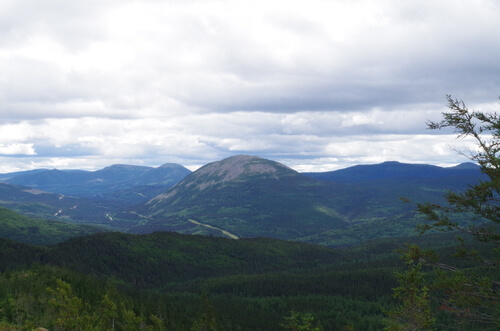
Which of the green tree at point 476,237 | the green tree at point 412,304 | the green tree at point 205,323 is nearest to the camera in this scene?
the green tree at point 476,237

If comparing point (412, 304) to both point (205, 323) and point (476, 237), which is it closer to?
point (476, 237)

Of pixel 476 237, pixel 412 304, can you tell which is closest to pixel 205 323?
pixel 412 304

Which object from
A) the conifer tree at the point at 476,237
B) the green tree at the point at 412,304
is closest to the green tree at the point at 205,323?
the green tree at the point at 412,304

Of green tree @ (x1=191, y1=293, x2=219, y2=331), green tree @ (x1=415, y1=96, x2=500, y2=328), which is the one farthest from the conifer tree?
green tree @ (x1=191, y1=293, x2=219, y2=331)

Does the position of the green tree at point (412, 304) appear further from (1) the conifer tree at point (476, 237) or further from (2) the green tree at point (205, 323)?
(2) the green tree at point (205, 323)

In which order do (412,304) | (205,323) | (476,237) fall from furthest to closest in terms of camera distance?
(205,323) → (412,304) → (476,237)

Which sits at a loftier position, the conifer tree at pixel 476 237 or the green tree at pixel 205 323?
the conifer tree at pixel 476 237

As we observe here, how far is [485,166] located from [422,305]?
23.8 meters

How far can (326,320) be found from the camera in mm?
184000

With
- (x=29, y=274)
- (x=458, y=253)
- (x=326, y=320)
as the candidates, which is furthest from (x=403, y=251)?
(x=326, y=320)

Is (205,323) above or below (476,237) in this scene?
below

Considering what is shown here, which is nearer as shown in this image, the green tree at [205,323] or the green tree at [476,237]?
the green tree at [476,237]

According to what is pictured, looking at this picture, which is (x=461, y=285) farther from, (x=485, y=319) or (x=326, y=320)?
(x=326, y=320)

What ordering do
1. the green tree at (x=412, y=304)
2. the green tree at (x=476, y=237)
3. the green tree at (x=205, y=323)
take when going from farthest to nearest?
1. the green tree at (x=205, y=323)
2. the green tree at (x=412, y=304)
3. the green tree at (x=476, y=237)
